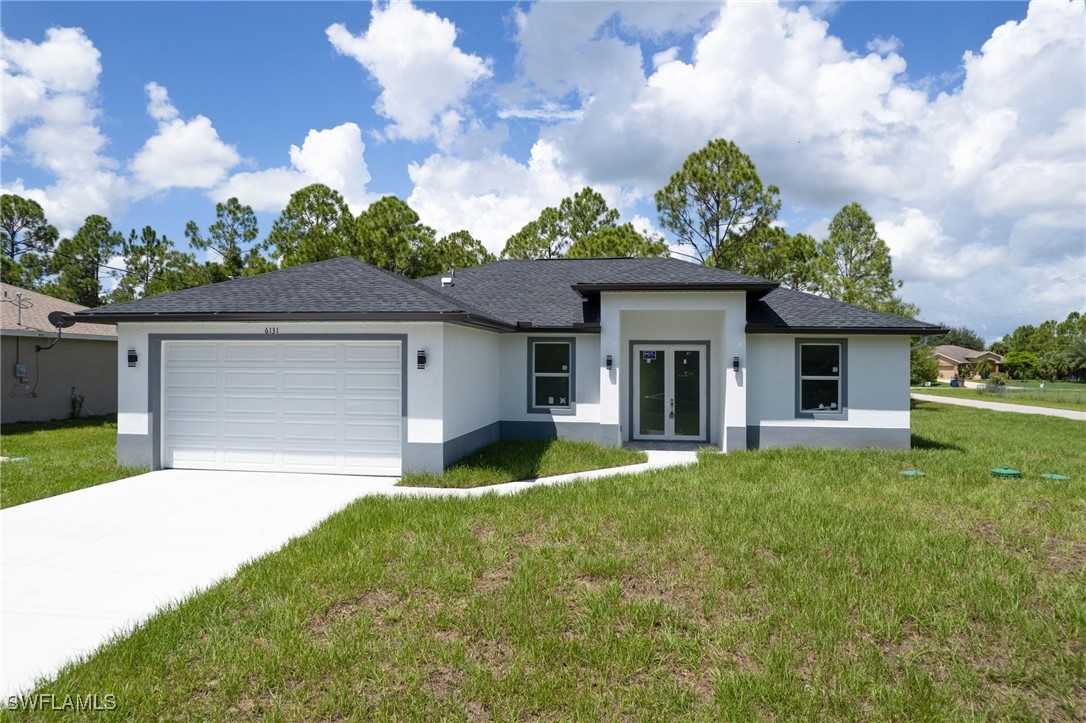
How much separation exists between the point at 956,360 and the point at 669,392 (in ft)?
245

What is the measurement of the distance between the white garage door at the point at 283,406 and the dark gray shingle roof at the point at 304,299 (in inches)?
29.3

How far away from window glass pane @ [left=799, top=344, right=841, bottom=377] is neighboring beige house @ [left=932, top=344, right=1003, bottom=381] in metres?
68.9

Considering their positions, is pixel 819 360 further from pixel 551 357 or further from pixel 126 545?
pixel 126 545

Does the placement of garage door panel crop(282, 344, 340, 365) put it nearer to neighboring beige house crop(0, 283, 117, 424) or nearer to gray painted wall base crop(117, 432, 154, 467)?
gray painted wall base crop(117, 432, 154, 467)

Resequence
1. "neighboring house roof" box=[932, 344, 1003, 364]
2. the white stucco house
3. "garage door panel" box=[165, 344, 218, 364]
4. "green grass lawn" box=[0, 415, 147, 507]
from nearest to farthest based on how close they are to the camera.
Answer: "green grass lawn" box=[0, 415, 147, 507] → the white stucco house → "garage door panel" box=[165, 344, 218, 364] → "neighboring house roof" box=[932, 344, 1003, 364]

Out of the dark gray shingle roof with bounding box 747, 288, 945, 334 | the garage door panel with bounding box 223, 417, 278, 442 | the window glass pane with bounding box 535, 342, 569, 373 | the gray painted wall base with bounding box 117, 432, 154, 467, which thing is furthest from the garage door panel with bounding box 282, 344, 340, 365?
the dark gray shingle roof with bounding box 747, 288, 945, 334

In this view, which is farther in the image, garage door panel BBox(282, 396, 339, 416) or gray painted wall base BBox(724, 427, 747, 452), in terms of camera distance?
gray painted wall base BBox(724, 427, 747, 452)

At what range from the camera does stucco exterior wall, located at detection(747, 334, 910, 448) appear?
1233 centimetres

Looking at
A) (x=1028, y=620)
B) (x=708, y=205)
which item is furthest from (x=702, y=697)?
(x=708, y=205)

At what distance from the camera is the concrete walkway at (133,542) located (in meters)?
4.39

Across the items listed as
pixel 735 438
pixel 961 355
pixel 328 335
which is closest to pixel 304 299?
pixel 328 335

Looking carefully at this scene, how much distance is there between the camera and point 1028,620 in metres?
4.43

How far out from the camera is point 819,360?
1259cm

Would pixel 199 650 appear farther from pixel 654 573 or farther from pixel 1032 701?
pixel 1032 701
